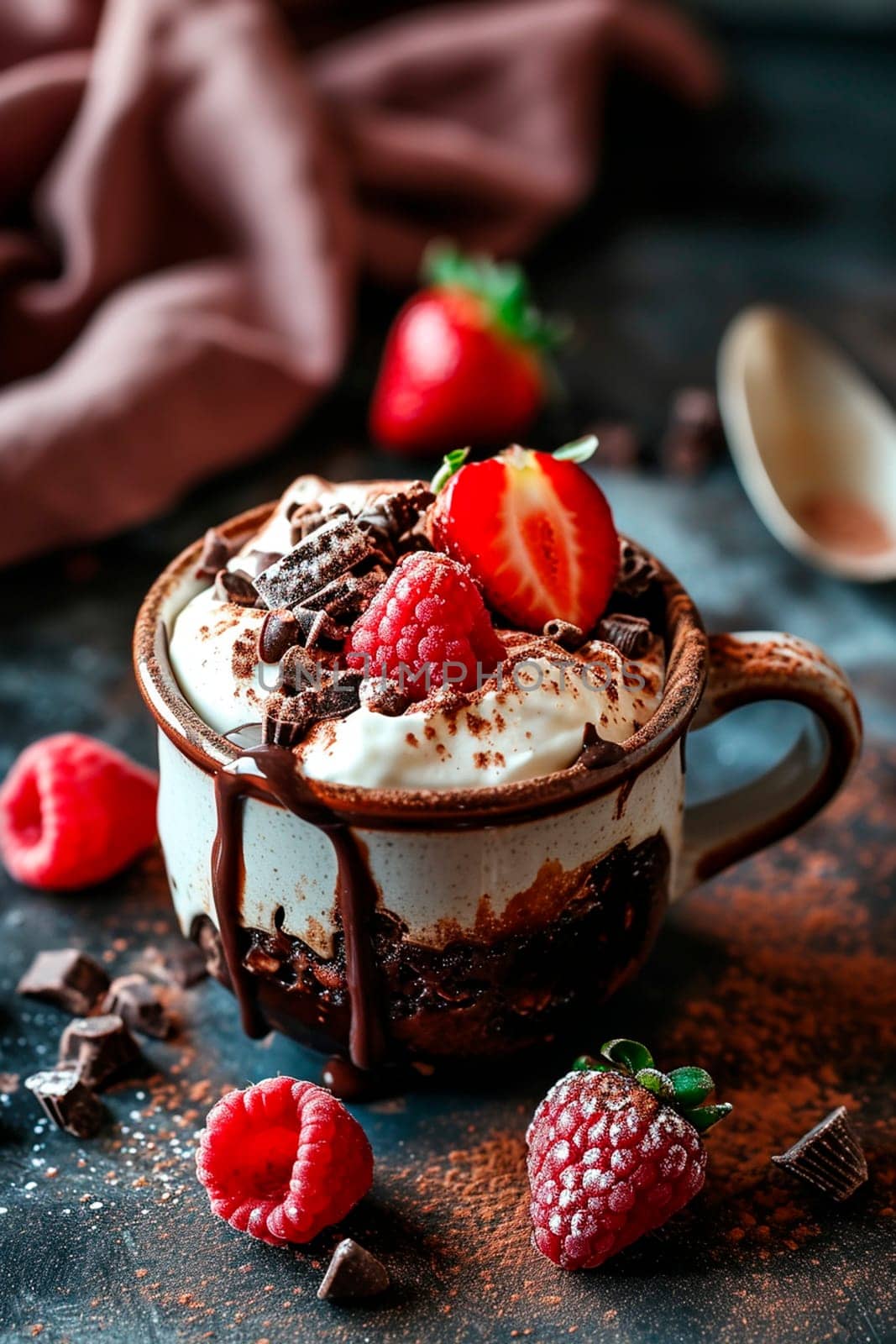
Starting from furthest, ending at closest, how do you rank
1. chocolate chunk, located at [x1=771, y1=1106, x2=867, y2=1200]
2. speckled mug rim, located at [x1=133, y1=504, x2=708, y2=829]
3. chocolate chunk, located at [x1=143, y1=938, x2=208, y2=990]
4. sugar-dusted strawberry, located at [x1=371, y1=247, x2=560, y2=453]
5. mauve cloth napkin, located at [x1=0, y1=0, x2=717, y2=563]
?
sugar-dusted strawberry, located at [x1=371, y1=247, x2=560, y2=453] < mauve cloth napkin, located at [x1=0, y1=0, x2=717, y2=563] < chocolate chunk, located at [x1=143, y1=938, x2=208, y2=990] < chocolate chunk, located at [x1=771, y1=1106, x2=867, y2=1200] < speckled mug rim, located at [x1=133, y1=504, x2=708, y2=829]

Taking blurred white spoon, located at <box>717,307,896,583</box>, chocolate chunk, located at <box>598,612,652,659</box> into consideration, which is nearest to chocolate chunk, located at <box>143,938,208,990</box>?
chocolate chunk, located at <box>598,612,652,659</box>

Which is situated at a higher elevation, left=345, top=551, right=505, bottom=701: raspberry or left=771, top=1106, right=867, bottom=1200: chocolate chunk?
left=345, top=551, right=505, bottom=701: raspberry

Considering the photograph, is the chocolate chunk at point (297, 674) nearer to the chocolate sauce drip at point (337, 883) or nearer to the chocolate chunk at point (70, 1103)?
the chocolate sauce drip at point (337, 883)

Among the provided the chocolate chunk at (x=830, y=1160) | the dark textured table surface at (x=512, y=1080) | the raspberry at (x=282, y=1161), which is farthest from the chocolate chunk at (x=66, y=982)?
the chocolate chunk at (x=830, y=1160)

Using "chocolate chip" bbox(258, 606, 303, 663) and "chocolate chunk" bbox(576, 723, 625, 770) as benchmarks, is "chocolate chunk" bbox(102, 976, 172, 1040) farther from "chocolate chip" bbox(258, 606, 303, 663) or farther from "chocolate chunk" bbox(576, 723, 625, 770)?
"chocolate chunk" bbox(576, 723, 625, 770)

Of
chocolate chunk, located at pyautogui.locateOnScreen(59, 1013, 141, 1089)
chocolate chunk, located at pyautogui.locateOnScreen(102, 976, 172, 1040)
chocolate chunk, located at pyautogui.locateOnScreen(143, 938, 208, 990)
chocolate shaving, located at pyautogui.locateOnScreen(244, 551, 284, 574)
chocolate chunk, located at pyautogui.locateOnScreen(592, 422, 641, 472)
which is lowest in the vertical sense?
chocolate chunk, located at pyautogui.locateOnScreen(592, 422, 641, 472)

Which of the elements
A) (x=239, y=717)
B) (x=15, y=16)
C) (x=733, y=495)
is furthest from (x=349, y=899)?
(x=15, y=16)

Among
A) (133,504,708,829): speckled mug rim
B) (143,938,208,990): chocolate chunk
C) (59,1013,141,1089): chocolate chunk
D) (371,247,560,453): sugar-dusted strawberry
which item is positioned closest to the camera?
(133,504,708,829): speckled mug rim

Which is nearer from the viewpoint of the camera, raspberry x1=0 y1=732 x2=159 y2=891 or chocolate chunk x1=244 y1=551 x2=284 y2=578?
chocolate chunk x1=244 y1=551 x2=284 y2=578
